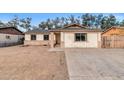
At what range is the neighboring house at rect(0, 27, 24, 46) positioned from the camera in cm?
2870

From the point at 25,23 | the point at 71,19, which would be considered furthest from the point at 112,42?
the point at 25,23

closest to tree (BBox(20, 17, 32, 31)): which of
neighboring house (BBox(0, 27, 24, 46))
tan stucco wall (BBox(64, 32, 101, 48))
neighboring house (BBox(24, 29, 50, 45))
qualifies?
neighboring house (BBox(0, 27, 24, 46))

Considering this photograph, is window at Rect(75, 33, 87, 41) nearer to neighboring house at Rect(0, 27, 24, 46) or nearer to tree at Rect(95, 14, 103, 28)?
neighboring house at Rect(0, 27, 24, 46)

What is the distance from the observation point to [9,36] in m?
31.6

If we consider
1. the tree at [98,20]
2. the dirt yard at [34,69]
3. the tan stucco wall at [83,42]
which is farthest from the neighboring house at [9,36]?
the tree at [98,20]

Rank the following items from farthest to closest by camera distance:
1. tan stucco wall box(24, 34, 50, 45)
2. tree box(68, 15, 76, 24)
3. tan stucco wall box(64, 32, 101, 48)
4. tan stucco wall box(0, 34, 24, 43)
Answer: tree box(68, 15, 76, 24), tan stucco wall box(24, 34, 50, 45), tan stucco wall box(0, 34, 24, 43), tan stucco wall box(64, 32, 101, 48)

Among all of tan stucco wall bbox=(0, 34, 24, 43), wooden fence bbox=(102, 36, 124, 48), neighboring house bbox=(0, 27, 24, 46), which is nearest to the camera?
wooden fence bbox=(102, 36, 124, 48)

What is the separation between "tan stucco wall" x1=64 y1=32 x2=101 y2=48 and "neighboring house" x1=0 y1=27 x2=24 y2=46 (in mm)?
11193

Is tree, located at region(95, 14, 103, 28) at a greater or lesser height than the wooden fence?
greater
